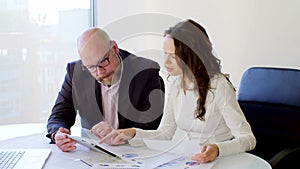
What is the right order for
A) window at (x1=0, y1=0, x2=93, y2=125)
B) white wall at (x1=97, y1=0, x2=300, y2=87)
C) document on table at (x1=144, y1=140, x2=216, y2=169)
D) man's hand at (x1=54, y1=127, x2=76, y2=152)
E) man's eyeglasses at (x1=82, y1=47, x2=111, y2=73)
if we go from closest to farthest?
document on table at (x1=144, y1=140, x2=216, y2=169)
man's hand at (x1=54, y1=127, x2=76, y2=152)
man's eyeglasses at (x1=82, y1=47, x2=111, y2=73)
white wall at (x1=97, y1=0, x2=300, y2=87)
window at (x1=0, y1=0, x2=93, y2=125)

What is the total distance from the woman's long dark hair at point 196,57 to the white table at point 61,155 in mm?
317

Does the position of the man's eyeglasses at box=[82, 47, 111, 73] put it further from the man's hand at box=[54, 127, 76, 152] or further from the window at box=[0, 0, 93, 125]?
the window at box=[0, 0, 93, 125]

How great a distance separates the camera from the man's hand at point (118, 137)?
5.27ft

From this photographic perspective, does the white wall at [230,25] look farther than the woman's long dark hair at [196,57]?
Yes

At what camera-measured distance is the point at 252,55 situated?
8.32 feet

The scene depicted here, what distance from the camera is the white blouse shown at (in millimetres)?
1551

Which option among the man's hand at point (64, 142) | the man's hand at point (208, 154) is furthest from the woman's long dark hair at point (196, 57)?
the man's hand at point (64, 142)

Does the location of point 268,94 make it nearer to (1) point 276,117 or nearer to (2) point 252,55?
(1) point 276,117

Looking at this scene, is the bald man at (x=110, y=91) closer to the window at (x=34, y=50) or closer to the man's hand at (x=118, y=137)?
the man's hand at (x=118, y=137)

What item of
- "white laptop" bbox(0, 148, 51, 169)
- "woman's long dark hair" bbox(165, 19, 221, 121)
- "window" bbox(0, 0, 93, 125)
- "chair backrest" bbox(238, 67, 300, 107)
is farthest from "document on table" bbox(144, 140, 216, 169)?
"window" bbox(0, 0, 93, 125)

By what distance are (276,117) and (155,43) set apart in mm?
1450

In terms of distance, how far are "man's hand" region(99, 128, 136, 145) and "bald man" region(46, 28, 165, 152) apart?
0.22 meters

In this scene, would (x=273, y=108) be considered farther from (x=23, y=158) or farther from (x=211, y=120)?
(x=23, y=158)

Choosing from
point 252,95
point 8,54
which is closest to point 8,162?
point 252,95
